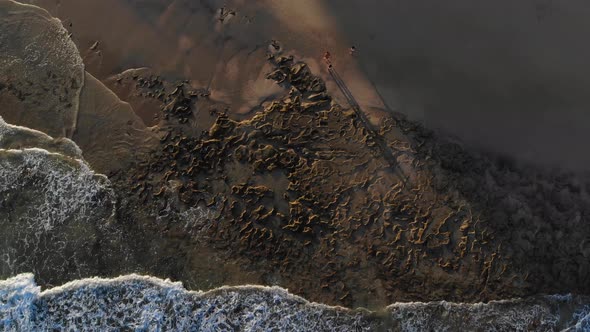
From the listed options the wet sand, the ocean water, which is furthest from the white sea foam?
the ocean water

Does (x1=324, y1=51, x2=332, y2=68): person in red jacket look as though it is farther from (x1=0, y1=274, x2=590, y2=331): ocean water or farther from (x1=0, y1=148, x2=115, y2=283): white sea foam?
(x1=0, y1=148, x2=115, y2=283): white sea foam

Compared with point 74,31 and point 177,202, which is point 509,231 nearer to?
point 177,202

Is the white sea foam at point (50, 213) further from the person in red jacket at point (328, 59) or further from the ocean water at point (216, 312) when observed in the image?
the person in red jacket at point (328, 59)

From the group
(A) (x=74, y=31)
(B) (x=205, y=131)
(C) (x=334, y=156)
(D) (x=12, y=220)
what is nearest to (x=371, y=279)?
(C) (x=334, y=156)

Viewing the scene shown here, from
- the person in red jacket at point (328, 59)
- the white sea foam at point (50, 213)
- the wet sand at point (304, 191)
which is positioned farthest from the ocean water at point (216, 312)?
the person in red jacket at point (328, 59)

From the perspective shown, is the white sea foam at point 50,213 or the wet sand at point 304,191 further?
the white sea foam at point 50,213

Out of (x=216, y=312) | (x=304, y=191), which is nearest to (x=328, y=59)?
(x=304, y=191)

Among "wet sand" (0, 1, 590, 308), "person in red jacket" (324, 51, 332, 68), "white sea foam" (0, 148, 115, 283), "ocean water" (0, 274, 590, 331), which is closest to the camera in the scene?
"ocean water" (0, 274, 590, 331)

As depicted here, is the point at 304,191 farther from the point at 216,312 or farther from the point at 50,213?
the point at 50,213
